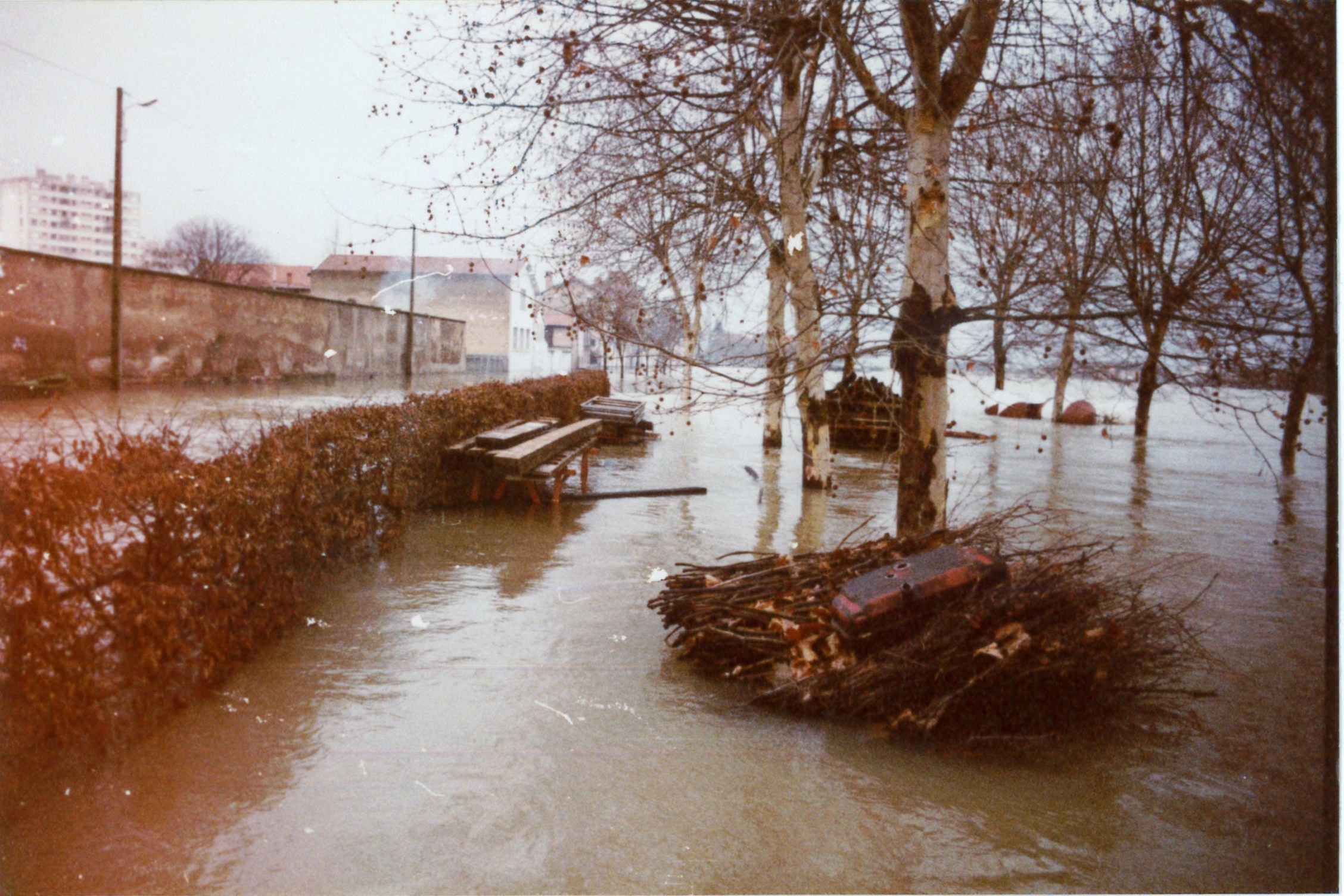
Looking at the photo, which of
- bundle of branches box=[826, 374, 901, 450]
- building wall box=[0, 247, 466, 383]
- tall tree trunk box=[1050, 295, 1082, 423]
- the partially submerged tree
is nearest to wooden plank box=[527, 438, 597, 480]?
the partially submerged tree

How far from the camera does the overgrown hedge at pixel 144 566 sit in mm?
3002

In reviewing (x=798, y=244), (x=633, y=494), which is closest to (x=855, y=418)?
(x=633, y=494)

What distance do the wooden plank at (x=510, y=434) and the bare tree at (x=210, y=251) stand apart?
44.5m

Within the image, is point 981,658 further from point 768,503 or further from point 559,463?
point 768,503

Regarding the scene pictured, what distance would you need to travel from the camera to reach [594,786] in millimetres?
3557

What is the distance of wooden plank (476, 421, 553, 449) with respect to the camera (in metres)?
9.52

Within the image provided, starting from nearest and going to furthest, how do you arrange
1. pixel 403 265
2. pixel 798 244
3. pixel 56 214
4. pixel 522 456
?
1. pixel 56 214
2. pixel 522 456
3. pixel 798 244
4. pixel 403 265

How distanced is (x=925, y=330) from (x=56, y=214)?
465 cm

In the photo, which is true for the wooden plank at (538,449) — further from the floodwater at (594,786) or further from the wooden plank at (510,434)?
the floodwater at (594,786)

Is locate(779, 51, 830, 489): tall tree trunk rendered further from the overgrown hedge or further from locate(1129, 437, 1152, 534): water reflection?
the overgrown hedge

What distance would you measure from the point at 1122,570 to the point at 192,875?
25.0 feet

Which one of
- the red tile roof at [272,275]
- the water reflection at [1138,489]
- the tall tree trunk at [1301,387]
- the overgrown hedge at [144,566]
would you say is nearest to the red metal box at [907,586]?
the tall tree trunk at [1301,387]

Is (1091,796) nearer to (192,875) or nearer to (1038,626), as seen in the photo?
(1038,626)

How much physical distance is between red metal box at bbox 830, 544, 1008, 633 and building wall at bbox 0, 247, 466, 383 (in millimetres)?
6942
